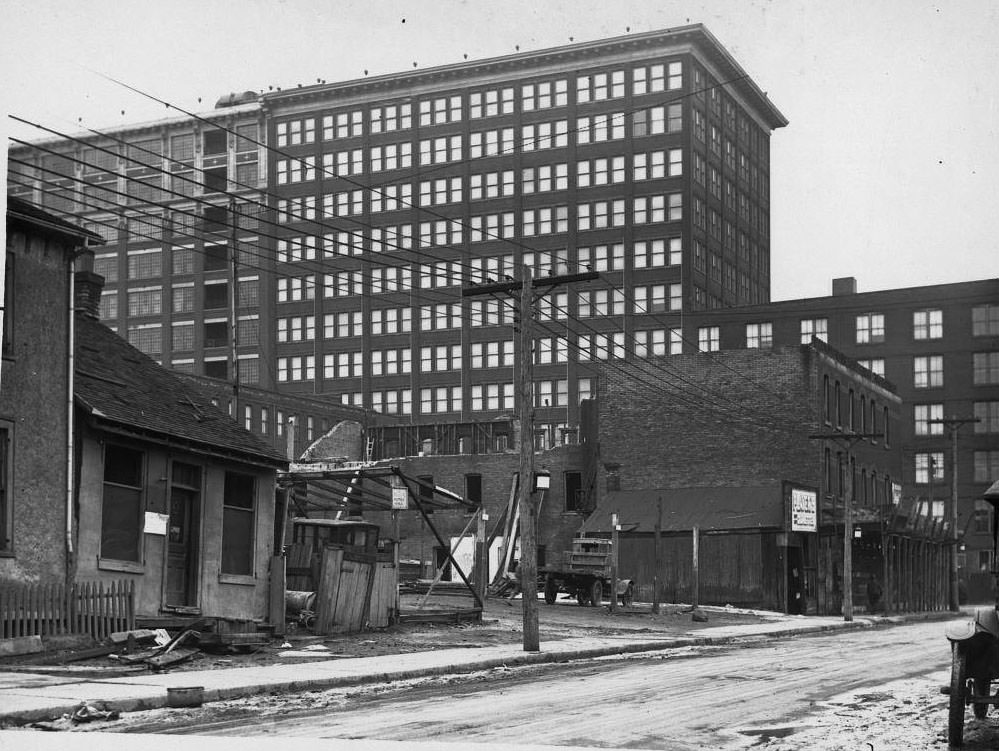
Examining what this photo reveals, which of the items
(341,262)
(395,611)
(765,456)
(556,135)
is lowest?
(395,611)

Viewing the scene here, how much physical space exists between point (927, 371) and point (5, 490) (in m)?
79.8

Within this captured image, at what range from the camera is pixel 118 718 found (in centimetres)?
1362

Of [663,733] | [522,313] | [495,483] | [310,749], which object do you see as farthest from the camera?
[495,483]

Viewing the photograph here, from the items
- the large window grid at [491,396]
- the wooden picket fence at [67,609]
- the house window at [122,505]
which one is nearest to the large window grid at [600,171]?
the large window grid at [491,396]

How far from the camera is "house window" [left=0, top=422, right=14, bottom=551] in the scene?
1997 cm

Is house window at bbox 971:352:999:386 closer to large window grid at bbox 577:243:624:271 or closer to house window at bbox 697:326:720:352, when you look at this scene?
house window at bbox 697:326:720:352

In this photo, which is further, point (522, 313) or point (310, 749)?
point (522, 313)

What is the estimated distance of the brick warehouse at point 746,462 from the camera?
53188 millimetres

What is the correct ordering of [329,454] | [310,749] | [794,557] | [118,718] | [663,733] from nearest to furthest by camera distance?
[310,749] < [663,733] < [118,718] < [794,557] < [329,454]

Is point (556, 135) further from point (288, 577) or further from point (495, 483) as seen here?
point (288, 577)

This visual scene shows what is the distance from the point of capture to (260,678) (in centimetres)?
1730

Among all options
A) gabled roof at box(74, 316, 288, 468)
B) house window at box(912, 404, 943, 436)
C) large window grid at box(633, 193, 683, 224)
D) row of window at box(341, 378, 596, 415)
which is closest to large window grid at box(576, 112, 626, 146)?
large window grid at box(633, 193, 683, 224)

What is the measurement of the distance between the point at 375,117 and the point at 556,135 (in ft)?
49.0

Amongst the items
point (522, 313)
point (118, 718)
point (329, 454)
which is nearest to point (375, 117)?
point (329, 454)
